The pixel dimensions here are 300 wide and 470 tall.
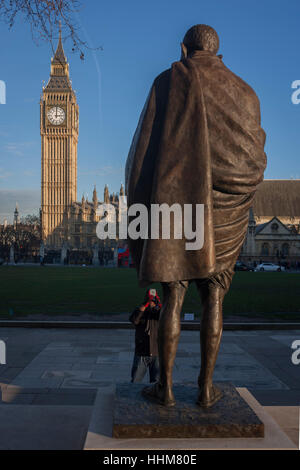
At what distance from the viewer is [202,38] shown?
3455 mm

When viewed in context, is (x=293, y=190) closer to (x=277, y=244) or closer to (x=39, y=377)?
(x=277, y=244)

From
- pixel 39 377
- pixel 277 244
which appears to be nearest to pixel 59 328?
pixel 39 377

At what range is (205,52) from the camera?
3422 mm

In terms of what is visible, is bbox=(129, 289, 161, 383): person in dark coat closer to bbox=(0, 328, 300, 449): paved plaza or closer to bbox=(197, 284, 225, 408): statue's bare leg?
bbox=(0, 328, 300, 449): paved plaza

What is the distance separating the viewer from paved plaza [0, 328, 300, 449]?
3.22m

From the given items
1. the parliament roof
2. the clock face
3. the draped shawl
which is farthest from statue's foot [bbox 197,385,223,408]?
the clock face

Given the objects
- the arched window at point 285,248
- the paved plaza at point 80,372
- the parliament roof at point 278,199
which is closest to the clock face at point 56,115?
the parliament roof at point 278,199

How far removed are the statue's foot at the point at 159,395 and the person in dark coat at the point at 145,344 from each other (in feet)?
8.19

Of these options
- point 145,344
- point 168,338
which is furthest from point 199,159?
point 145,344

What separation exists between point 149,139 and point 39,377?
14.6ft

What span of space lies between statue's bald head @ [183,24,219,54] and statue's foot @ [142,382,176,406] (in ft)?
8.39

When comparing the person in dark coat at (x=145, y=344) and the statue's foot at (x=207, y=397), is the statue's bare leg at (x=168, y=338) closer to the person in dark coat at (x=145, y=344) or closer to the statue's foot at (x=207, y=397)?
the statue's foot at (x=207, y=397)

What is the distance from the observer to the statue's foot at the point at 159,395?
10.2ft

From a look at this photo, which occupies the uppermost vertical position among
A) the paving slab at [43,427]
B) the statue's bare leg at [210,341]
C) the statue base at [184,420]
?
the statue's bare leg at [210,341]
